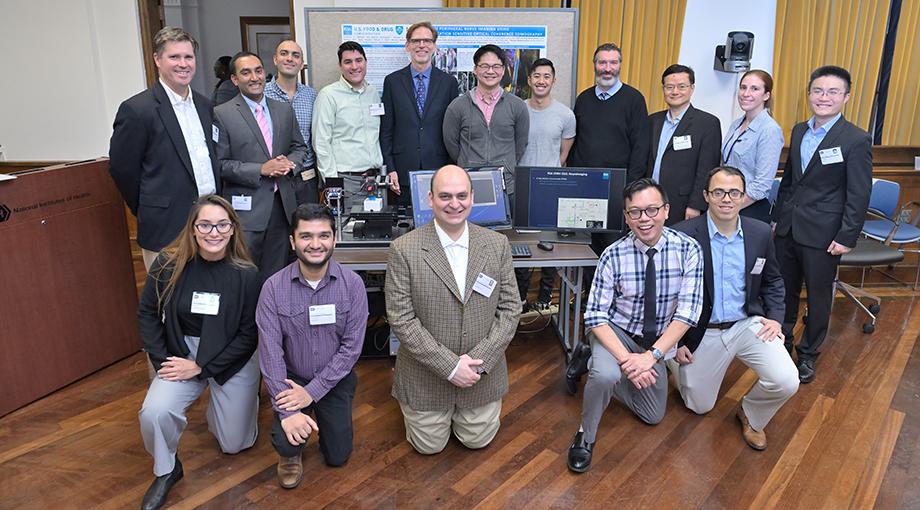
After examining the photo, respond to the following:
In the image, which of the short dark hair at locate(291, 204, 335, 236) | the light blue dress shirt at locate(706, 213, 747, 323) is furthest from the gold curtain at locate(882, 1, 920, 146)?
the short dark hair at locate(291, 204, 335, 236)

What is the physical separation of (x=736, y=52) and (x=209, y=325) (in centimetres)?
473

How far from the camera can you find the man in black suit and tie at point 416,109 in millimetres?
3986

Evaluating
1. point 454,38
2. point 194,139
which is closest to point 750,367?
point 194,139

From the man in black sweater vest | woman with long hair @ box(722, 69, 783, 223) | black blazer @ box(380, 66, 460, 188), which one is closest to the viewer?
woman with long hair @ box(722, 69, 783, 223)

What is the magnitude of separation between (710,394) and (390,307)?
161 centimetres

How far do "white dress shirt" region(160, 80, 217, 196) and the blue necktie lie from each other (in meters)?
1.39

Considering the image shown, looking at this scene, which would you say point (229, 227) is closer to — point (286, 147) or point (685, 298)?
point (286, 147)

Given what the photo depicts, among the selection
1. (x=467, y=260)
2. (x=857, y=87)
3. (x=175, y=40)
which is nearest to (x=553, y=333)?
(x=467, y=260)

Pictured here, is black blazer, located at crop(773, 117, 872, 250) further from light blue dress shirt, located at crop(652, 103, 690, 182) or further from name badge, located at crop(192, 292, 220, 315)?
name badge, located at crop(192, 292, 220, 315)

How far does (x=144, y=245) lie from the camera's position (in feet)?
10.1

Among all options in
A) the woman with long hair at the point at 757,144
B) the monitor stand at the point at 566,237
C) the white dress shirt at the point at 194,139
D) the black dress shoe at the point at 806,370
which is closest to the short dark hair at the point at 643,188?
the monitor stand at the point at 566,237

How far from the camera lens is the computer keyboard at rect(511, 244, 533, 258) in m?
A: 3.28

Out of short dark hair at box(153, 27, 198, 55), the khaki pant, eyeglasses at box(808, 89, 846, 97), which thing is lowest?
the khaki pant

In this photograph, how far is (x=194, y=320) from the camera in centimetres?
254
